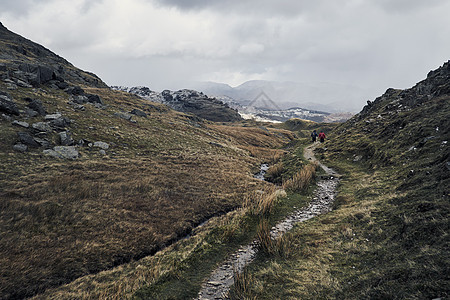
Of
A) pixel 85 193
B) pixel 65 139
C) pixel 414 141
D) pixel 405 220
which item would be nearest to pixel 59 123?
pixel 65 139

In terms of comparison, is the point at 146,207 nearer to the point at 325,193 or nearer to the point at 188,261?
the point at 188,261

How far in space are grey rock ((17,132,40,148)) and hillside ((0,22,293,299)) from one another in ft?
0.27

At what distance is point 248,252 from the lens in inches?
482

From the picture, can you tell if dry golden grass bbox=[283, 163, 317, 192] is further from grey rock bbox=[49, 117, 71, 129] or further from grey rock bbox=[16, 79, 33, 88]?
grey rock bbox=[16, 79, 33, 88]

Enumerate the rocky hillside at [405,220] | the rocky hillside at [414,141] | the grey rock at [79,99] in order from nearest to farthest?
the rocky hillside at [405,220] < the rocky hillside at [414,141] < the grey rock at [79,99]

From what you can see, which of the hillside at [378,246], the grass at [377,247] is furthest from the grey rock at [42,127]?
the hillside at [378,246]

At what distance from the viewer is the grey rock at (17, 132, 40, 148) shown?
76.9ft

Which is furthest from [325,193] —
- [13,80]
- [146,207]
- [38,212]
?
[13,80]

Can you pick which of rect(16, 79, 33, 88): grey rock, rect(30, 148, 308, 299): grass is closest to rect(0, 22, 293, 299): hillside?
rect(30, 148, 308, 299): grass

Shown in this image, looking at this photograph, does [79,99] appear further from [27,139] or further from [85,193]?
[85,193]

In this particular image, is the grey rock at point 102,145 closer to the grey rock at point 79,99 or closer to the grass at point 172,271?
the grass at point 172,271

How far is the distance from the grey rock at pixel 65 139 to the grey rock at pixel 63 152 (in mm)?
1292

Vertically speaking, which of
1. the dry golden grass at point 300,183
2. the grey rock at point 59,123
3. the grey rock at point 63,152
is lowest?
the dry golden grass at point 300,183

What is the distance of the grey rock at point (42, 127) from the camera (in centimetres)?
2675
